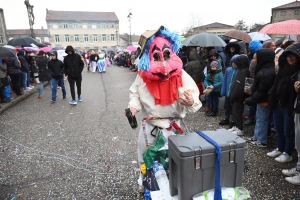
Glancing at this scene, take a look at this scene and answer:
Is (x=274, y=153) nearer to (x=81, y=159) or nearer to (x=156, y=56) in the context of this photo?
(x=156, y=56)

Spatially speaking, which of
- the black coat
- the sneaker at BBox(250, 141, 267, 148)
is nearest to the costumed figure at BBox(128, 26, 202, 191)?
the sneaker at BBox(250, 141, 267, 148)

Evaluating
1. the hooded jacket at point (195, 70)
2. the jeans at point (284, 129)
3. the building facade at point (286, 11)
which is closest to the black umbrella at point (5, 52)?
the hooded jacket at point (195, 70)

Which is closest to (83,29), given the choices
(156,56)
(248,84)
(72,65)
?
(72,65)

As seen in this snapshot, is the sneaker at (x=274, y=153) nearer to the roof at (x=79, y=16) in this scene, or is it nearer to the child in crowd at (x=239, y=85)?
the child in crowd at (x=239, y=85)

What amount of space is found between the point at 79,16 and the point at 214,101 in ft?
202

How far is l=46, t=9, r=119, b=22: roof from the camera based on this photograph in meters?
56.1

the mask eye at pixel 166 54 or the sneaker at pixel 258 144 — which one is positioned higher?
the mask eye at pixel 166 54

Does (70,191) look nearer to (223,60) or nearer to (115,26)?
(223,60)

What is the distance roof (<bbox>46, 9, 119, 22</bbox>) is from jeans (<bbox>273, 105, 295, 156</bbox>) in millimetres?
61659

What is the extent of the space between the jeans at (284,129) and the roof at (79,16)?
61.7m

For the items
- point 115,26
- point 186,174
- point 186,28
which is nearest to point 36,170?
point 186,174

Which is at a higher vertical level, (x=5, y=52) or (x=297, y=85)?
(x=5, y=52)

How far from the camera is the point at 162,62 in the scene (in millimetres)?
2086

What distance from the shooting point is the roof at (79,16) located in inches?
2208
